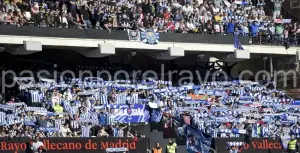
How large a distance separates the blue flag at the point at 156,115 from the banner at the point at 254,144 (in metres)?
2.56

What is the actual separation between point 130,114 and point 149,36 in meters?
3.98

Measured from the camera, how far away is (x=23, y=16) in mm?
31344

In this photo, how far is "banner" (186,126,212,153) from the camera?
30.2 metres

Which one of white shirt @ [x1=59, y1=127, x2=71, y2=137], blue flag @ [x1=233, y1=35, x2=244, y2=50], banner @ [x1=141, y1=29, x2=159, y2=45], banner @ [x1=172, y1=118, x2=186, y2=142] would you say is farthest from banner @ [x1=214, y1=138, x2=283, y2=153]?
blue flag @ [x1=233, y1=35, x2=244, y2=50]

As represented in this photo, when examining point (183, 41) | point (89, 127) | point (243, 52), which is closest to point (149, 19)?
point (183, 41)

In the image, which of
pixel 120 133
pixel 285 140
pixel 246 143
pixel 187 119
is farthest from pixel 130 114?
pixel 285 140

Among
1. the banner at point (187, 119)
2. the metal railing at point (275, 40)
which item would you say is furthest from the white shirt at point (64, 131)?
the metal railing at point (275, 40)

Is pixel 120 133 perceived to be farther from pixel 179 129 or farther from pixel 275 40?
pixel 275 40

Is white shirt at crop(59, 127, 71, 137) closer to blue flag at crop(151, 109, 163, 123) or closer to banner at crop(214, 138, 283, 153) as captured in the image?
blue flag at crop(151, 109, 163, 123)

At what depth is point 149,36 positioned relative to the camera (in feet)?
111

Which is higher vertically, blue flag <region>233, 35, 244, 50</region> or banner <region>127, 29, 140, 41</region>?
banner <region>127, 29, 140, 41</region>

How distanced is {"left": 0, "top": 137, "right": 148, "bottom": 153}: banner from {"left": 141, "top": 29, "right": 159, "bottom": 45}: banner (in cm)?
607

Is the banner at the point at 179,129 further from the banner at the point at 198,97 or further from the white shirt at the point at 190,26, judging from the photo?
the white shirt at the point at 190,26

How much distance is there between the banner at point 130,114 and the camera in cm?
3138
